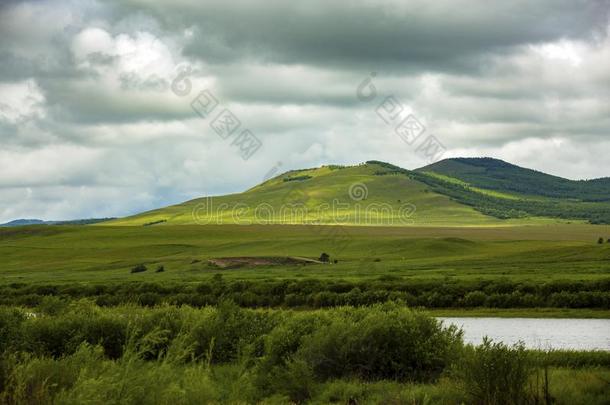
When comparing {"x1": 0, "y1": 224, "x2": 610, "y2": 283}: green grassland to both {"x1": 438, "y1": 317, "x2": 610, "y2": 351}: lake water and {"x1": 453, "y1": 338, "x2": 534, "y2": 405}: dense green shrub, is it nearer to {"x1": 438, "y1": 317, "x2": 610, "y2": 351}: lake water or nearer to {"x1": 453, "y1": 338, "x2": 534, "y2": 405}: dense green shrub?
{"x1": 438, "y1": 317, "x2": 610, "y2": 351}: lake water

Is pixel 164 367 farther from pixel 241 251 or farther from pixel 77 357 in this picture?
pixel 241 251

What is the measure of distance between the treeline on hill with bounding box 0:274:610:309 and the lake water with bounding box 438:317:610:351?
447cm

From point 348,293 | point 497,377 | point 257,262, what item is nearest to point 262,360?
point 497,377

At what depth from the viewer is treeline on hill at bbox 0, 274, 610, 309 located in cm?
4703

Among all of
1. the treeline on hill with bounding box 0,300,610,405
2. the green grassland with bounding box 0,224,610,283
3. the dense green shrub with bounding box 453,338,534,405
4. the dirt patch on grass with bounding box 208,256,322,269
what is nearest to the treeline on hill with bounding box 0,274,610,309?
the green grassland with bounding box 0,224,610,283

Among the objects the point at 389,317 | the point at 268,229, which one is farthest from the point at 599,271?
the point at 268,229

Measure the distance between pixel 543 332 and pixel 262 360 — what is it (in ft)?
63.6

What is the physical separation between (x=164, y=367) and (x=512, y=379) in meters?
8.12

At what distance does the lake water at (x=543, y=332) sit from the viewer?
106 feet

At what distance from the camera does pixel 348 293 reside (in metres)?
51.0

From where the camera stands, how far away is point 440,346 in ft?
78.0

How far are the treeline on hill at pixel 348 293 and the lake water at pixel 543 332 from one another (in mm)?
4465

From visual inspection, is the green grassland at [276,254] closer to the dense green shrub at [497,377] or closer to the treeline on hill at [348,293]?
the treeline on hill at [348,293]

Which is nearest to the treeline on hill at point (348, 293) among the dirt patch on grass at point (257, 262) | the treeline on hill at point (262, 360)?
the treeline on hill at point (262, 360)
